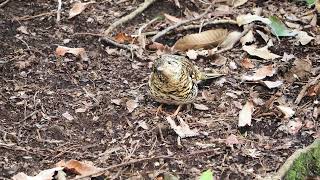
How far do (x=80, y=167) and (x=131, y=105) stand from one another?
104cm

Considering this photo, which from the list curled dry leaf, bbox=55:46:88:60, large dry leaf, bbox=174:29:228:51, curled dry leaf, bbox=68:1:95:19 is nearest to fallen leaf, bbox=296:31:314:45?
large dry leaf, bbox=174:29:228:51

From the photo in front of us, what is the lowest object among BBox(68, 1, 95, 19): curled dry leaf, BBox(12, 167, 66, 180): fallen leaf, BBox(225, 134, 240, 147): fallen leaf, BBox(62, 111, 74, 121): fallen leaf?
BBox(225, 134, 240, 147): fallen leaf

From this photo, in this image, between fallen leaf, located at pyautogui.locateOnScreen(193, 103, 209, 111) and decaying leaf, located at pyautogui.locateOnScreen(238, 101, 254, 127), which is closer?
decaying leaf, located at pyautogui.locateOnScreen(238, 101, 254, 127)

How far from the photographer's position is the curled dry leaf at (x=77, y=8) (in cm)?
681

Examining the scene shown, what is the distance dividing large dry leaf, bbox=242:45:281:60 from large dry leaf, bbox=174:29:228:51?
1.01 feet

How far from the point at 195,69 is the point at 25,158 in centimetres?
172

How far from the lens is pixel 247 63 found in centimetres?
599

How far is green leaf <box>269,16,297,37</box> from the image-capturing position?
6332 millimetres

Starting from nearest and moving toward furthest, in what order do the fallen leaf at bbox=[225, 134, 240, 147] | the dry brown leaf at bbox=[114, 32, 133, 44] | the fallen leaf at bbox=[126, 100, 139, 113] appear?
the fallen leaf at bbox=[225, 134, 240, 147] < the fallen leaf at bbox=[126, 100, 139, 113] < the dry brown leaf at bbox=[114, 32, 133, 44]

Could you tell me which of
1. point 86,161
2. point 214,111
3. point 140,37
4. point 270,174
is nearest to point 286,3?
point 140,37

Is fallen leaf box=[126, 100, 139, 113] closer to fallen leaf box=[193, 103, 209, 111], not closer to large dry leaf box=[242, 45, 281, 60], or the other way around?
fallen leaf box=[193, 103, 209, 111]

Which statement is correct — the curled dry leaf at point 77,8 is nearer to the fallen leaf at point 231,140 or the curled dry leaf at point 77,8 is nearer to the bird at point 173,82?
the bird at point 173,82

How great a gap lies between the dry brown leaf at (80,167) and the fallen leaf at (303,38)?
2.88m

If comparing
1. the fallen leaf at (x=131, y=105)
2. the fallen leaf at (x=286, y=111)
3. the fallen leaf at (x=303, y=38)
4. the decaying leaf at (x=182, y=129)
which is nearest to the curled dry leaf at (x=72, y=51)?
the fallen leaf at (x=131, y=105)
